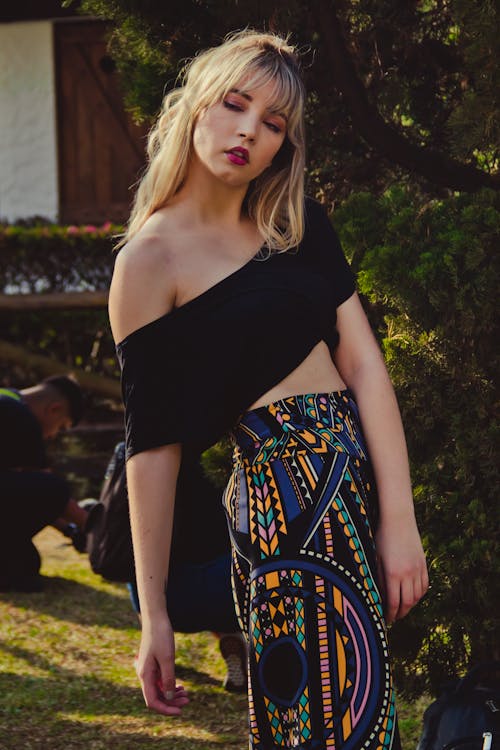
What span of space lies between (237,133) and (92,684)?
10.3 ft

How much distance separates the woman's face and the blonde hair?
0.06 feet

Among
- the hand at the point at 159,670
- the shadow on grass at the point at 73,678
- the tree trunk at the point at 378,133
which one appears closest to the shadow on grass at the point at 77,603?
the shadow on grass at the point at 73,678

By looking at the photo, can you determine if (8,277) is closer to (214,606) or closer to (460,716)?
(214,606)

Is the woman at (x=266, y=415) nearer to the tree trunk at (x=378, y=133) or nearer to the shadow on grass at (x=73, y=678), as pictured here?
the tree trunk at (x=378, y=133)

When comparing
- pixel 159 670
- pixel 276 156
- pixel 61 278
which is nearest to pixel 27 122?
pixel 61 278

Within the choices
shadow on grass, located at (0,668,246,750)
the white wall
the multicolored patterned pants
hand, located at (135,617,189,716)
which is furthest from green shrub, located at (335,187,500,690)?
the white wall

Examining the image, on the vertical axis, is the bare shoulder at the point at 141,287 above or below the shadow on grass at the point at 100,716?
above

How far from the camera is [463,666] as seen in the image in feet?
11.5

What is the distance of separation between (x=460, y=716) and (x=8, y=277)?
23.6 ft

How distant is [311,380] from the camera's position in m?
2.35

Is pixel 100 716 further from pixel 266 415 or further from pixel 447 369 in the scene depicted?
pixel 266 415

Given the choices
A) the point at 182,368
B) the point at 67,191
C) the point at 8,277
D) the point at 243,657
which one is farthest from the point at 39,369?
the point at 182,368

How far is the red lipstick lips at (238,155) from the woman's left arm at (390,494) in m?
0.51

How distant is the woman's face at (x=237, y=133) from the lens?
7.72ft
